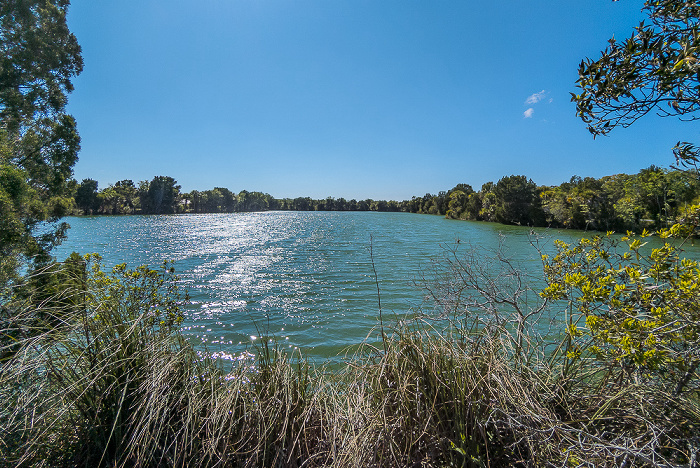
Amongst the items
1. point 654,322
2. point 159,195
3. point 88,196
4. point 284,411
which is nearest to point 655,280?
point 654,322

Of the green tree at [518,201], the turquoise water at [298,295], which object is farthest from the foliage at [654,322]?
the green tree at [518,201]

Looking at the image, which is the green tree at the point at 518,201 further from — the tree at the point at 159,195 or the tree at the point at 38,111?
the tree at the point at 159,195

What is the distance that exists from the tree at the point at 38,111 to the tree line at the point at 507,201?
1352 millimetres

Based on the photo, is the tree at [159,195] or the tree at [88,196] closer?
the tree at [88,196]

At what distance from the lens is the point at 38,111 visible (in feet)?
30.4

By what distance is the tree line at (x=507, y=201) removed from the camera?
790 centimetres

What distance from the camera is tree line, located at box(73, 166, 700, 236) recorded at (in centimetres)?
790

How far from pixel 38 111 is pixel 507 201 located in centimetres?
6096

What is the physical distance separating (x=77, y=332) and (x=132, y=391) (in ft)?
1.96

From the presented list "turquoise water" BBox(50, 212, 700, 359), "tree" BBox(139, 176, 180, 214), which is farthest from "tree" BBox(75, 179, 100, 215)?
"turquoise water" BBox(50, 212, 700, 359)

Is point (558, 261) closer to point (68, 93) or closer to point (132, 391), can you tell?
point (132, 391)

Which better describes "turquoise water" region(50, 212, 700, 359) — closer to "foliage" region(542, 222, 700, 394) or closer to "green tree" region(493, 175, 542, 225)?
"foliage" region(542, 222, 700, 394)

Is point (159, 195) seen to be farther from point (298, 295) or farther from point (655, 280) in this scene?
point (655, 280)

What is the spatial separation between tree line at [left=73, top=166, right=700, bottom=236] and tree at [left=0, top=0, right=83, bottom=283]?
1.35 m
